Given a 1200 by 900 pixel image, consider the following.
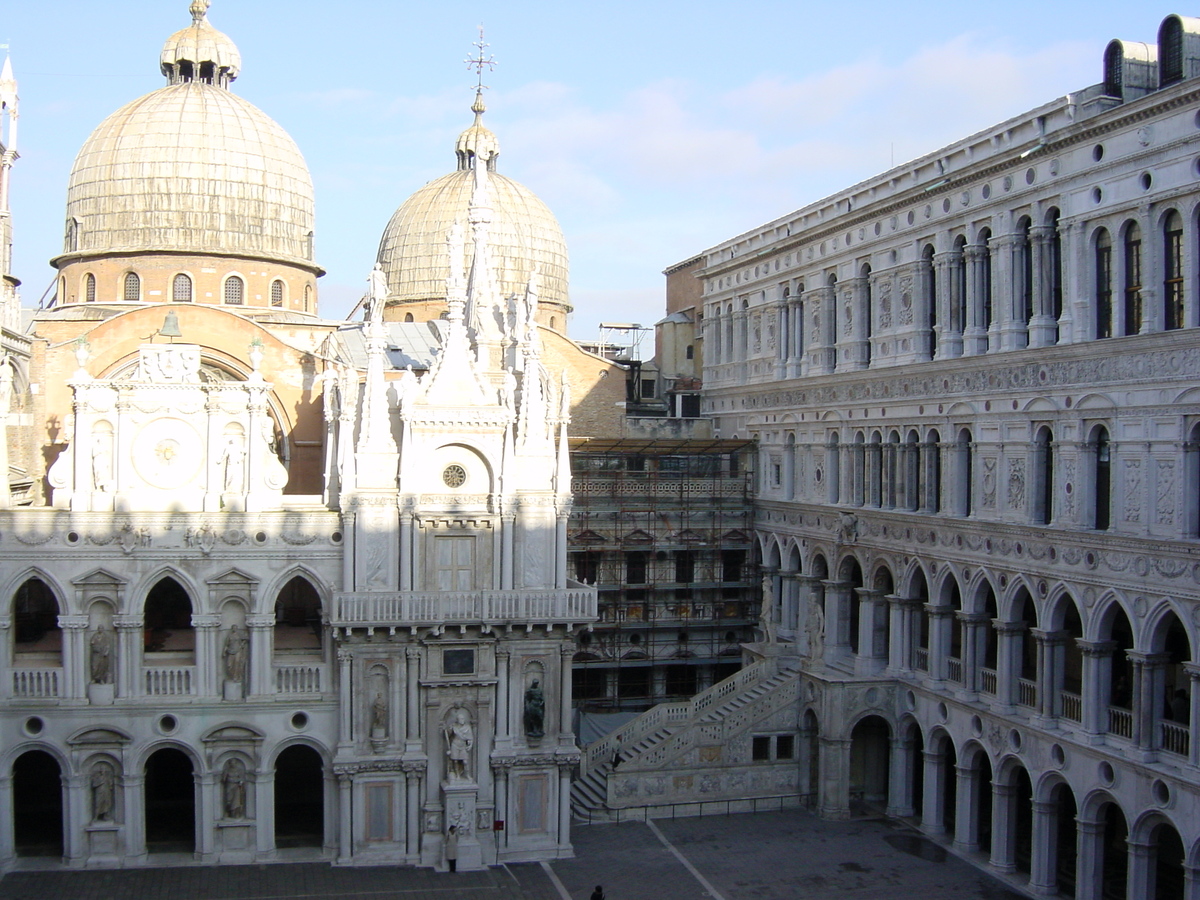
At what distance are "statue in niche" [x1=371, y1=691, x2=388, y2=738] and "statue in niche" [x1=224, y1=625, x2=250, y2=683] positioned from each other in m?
3.17

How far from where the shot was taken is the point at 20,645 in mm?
34875

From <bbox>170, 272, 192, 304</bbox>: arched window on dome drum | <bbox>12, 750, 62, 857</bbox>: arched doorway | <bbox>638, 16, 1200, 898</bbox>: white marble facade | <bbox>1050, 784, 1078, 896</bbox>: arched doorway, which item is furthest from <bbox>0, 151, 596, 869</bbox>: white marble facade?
<bbox>170, 272, 192, 304</bbox>: arched window on dome drum

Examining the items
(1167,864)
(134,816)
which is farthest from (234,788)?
(1167,864)

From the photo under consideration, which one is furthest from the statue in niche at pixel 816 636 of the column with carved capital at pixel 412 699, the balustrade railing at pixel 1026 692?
the column with carved capital at pixel 412 699

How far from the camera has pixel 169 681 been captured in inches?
1300

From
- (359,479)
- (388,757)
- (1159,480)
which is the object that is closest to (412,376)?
(359,479)

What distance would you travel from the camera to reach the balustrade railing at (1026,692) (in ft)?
106

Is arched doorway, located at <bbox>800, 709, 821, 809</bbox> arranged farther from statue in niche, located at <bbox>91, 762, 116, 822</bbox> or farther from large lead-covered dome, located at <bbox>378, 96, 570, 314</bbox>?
large lead-covered dome, located at <bbox>378, 96, 570, 314</bbox>

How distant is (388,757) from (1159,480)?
18319 millimetres

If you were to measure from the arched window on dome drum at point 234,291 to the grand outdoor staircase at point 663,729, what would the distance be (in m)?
19.9

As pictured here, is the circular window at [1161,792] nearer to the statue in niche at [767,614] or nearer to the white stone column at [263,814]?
the statue in niche at [767,614]

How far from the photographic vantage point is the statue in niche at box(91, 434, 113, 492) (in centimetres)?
3325

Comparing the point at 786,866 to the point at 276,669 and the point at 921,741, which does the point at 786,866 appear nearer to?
the point at 921,741

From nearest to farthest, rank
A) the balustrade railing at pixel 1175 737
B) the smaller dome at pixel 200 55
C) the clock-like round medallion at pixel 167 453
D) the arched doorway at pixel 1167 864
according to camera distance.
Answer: the balustrade railing at pixel 1175 737 → the arched doorway at pixel 1167 864 → the clock-like round medallion at pixel 167 453 → the smaller dome at pixel 200 55
